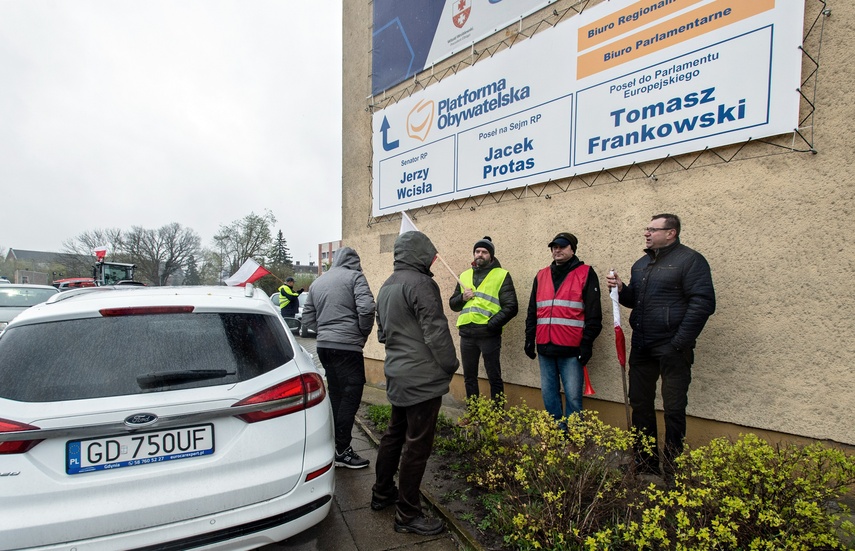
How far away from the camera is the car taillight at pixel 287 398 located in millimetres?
2121

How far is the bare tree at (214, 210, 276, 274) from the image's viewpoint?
43000 mm

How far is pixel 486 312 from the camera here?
452 cm

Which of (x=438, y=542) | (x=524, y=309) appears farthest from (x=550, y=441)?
(x=524, y=309)

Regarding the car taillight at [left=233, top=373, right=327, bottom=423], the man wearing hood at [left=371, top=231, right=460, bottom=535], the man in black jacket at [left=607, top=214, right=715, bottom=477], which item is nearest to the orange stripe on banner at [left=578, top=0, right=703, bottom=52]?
the man in black jacket at [left=607, top=214, right=715, bottom=477]

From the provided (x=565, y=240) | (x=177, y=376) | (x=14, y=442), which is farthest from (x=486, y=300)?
(x=14, y=442)

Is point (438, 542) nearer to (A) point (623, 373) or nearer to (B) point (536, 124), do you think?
(A) point (623, 373)

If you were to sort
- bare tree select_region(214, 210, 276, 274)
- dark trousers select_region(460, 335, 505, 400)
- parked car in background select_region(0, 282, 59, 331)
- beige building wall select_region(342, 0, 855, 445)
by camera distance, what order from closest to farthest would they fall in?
beige building wall select_region(342, 0, 855, 445) → dark trousers select_region(460, 335, 505, 400) → parked car in background select_region(0, 282, 59, 331) → bare tree select_region(214, 210, 276, 274)

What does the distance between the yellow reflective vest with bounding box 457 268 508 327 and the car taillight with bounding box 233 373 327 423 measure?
7.53ft

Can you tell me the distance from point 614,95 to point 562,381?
2.55 metres

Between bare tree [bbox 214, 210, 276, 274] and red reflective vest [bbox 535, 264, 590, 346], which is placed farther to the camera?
bare tree [bbox 214, 210, 276, 274]

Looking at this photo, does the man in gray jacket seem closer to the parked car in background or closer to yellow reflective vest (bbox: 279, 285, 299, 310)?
yellow reflective vest (bbox: 279, 285, 299, 310)

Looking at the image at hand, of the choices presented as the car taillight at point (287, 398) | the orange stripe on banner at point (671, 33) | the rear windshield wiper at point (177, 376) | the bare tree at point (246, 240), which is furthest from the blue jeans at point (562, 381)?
the bare tree at point (246, 240)

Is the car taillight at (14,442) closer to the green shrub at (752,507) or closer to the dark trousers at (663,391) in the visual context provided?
the green shrub at (752,507)

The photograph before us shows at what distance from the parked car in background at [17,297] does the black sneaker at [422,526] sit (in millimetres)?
9796
